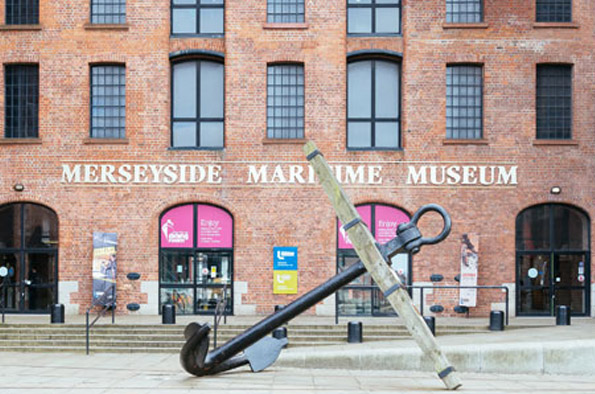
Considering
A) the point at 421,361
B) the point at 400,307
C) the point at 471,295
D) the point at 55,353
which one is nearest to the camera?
the point at 400,307

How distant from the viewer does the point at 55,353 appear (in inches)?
645

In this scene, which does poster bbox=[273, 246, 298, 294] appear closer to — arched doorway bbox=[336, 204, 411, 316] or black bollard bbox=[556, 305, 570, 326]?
arched doorway bbox=[336, 204, 411, 316]

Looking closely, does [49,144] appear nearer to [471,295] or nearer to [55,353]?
[55,353]

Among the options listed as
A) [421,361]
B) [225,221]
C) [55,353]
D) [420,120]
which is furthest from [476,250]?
[55,353]

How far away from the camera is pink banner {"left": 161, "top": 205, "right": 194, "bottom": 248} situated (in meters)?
21.0

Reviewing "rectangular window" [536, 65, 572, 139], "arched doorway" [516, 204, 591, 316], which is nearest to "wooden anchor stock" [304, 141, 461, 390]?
"arched doorway" [516, 204, 591, 316]

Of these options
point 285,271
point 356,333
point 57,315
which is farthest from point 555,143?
point 57,315

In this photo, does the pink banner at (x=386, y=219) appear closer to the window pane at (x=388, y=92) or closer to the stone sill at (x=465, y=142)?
the stone sill at (x=465, y=142)

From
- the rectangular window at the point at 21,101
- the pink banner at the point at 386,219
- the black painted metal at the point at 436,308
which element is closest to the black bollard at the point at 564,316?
A: the black painted metal at the point at 436,308

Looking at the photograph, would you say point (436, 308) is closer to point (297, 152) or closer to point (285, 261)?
point (285, 261)

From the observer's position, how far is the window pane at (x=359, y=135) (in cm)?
2119

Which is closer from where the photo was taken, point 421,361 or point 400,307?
point 400,307

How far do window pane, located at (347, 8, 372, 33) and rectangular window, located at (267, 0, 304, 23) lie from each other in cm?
141

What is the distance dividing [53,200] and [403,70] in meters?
10.7
